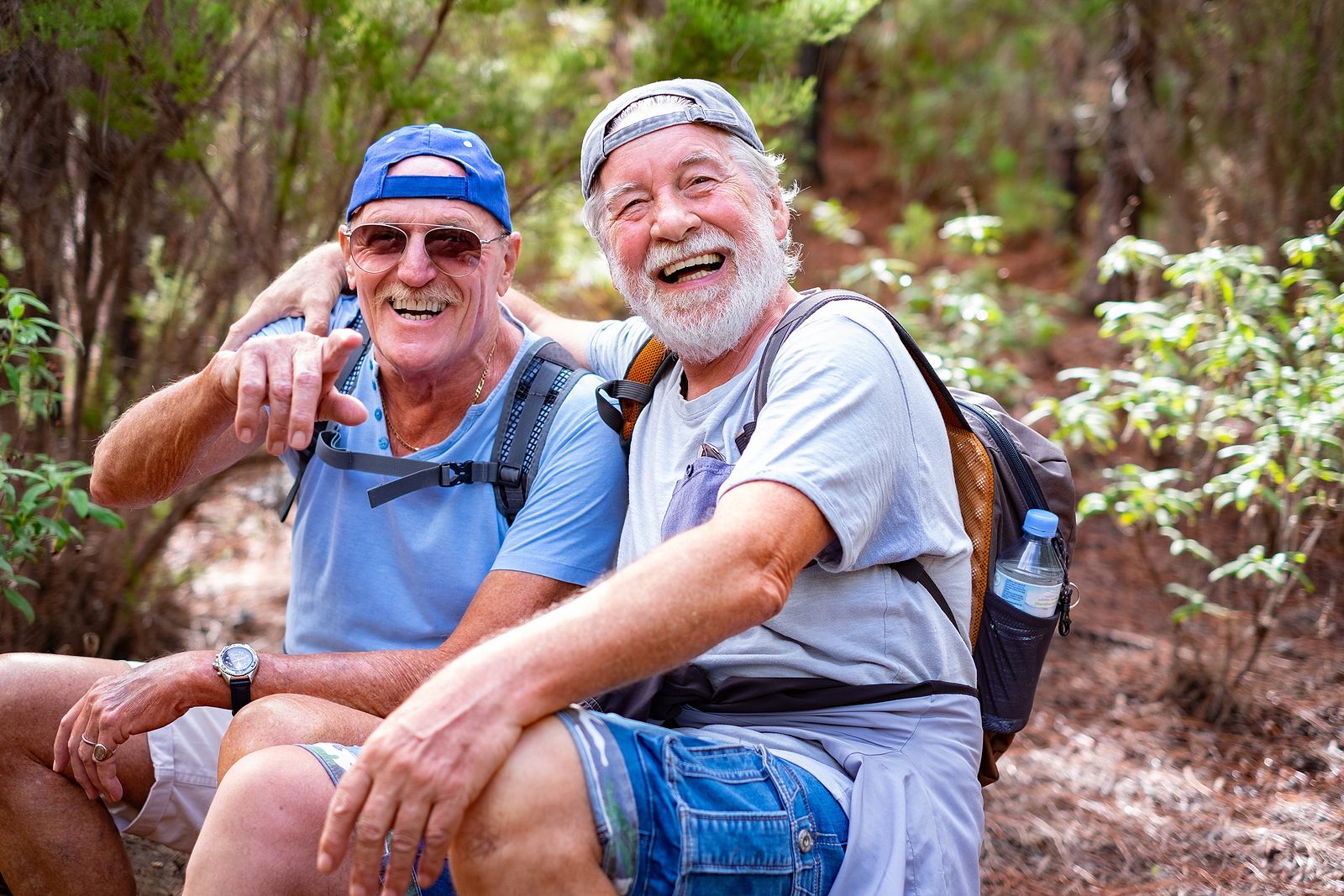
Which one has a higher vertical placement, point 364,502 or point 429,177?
point 429,177

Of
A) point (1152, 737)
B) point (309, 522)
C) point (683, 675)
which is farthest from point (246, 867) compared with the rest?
point (1152, 737)

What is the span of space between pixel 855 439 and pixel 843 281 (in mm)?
2846

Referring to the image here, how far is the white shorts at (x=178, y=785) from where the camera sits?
94.0 inches

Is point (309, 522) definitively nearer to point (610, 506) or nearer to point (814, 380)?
point (610, 506)

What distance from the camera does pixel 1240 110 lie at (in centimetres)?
550

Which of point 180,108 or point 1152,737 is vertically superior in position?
point 180,108

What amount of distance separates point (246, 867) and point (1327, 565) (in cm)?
442

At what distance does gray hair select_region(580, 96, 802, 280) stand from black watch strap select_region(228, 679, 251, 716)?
1246 mm

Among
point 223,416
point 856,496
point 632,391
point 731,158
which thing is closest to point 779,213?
point 731,158

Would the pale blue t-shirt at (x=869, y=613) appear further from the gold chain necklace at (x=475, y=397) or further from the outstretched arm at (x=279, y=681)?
the gold chain necklace at (x=475, y=397)

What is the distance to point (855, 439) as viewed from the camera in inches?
74.9

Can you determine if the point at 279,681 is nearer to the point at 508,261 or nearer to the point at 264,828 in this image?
the point at 264,828

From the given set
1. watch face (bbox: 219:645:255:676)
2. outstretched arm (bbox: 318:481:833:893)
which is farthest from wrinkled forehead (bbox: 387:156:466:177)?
outstretched arm (bbox: 318:481:833:893)

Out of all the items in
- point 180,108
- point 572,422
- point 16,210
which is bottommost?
point 572,422
